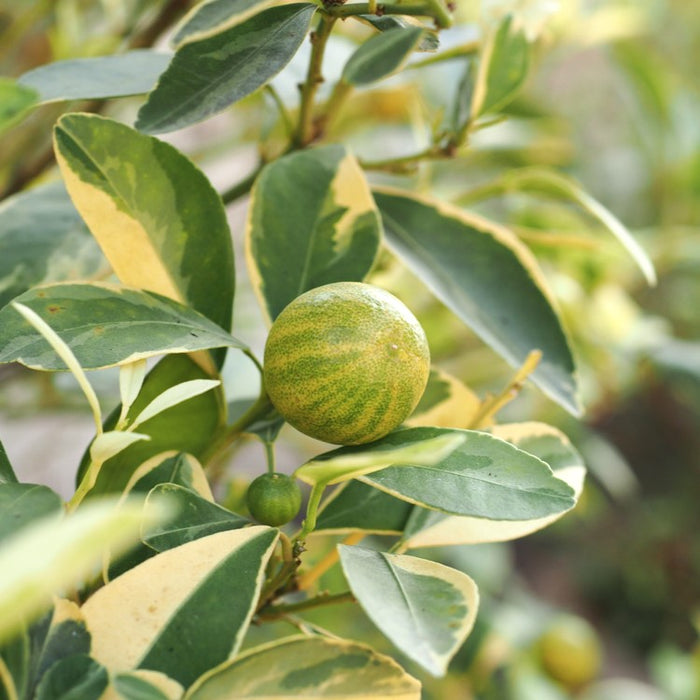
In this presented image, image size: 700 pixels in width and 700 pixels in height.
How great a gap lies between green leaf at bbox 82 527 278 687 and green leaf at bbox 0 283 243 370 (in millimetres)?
77

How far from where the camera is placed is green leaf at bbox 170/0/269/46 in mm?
269

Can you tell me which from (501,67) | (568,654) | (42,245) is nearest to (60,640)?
(42,245)

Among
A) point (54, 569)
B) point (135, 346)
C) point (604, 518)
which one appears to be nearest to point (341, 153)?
point (135, 346)

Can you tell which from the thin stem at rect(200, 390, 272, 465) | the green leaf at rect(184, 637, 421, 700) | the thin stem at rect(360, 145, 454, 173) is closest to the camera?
the green leaf at rect(184, 637, 421, 700)

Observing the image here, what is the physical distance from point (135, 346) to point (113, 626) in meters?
0.10

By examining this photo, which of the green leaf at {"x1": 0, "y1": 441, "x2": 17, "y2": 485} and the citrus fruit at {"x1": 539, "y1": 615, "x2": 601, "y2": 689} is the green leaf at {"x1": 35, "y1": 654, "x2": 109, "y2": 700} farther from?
the citrus fruit at {"x1": 539, "y1": 615, "x2": 601, "y2": 689}

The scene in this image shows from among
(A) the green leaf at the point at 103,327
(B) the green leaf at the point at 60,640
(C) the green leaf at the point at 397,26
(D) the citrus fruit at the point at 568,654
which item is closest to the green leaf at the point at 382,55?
(C) the green leaf at the point at 397,26

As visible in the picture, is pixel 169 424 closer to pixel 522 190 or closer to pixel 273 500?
pixel 273 500

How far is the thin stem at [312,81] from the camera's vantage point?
1.12 feet

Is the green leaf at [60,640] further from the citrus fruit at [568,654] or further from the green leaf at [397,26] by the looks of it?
the citrus fruit at [568,654]

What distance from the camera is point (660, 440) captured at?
7.23 ft

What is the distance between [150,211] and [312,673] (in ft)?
0.66

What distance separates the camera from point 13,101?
259mm

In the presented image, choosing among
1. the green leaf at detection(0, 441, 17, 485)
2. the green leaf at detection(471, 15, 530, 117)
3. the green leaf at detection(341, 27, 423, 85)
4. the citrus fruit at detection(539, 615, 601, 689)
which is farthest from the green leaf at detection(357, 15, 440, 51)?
the citrus fruit at detection(539, 615, 601, 689)
